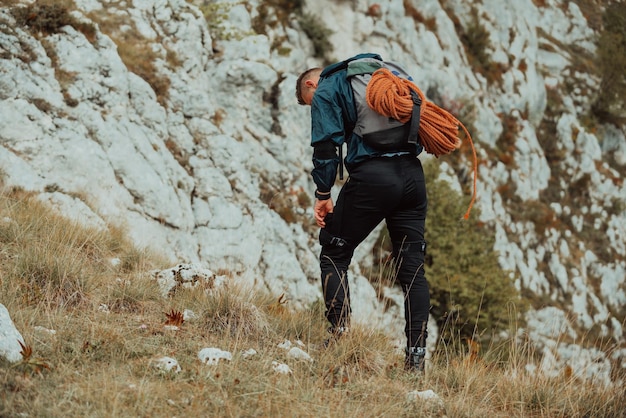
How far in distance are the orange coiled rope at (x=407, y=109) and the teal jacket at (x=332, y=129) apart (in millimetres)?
172

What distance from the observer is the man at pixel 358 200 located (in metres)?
4.15

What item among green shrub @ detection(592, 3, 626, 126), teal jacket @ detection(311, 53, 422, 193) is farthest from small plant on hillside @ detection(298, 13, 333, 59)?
green shrub @ detection(592, 3, 626, 126)

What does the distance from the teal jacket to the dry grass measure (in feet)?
4.04

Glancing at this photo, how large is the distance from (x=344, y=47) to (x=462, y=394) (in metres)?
15.2

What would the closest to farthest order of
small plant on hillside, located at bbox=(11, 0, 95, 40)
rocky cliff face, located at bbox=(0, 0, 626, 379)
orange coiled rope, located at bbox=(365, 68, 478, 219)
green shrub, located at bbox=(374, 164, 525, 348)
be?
1. orange coiled rope, located at bbox=(365, 68, 478, 219)
2. rocky cliff face, located at bbox=(0, 0, 626, 379)
3. small plant on hillside, located at bbox=(11, 0, 95, 40)
4. green shrub, located at bbox=(374, 164, 525, 348)

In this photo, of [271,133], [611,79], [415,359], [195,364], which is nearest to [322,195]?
[415,359]

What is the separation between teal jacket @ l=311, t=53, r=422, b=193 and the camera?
4176mm

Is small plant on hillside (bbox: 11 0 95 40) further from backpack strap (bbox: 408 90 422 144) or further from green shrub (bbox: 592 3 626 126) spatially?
green shrub (bbox: 592 3 626 126)

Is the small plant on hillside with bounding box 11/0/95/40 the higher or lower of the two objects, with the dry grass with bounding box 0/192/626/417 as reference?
higher

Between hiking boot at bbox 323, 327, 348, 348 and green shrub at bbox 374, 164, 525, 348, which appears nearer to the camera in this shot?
hiking boot at bbox 323, 327, 348, 348

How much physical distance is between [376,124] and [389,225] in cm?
81

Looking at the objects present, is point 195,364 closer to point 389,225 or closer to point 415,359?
point 415,359

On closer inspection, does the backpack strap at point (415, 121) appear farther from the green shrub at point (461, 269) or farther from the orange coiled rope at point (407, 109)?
the green shrub at point (461, 269)

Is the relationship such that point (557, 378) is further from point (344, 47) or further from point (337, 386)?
point (344, 47)
